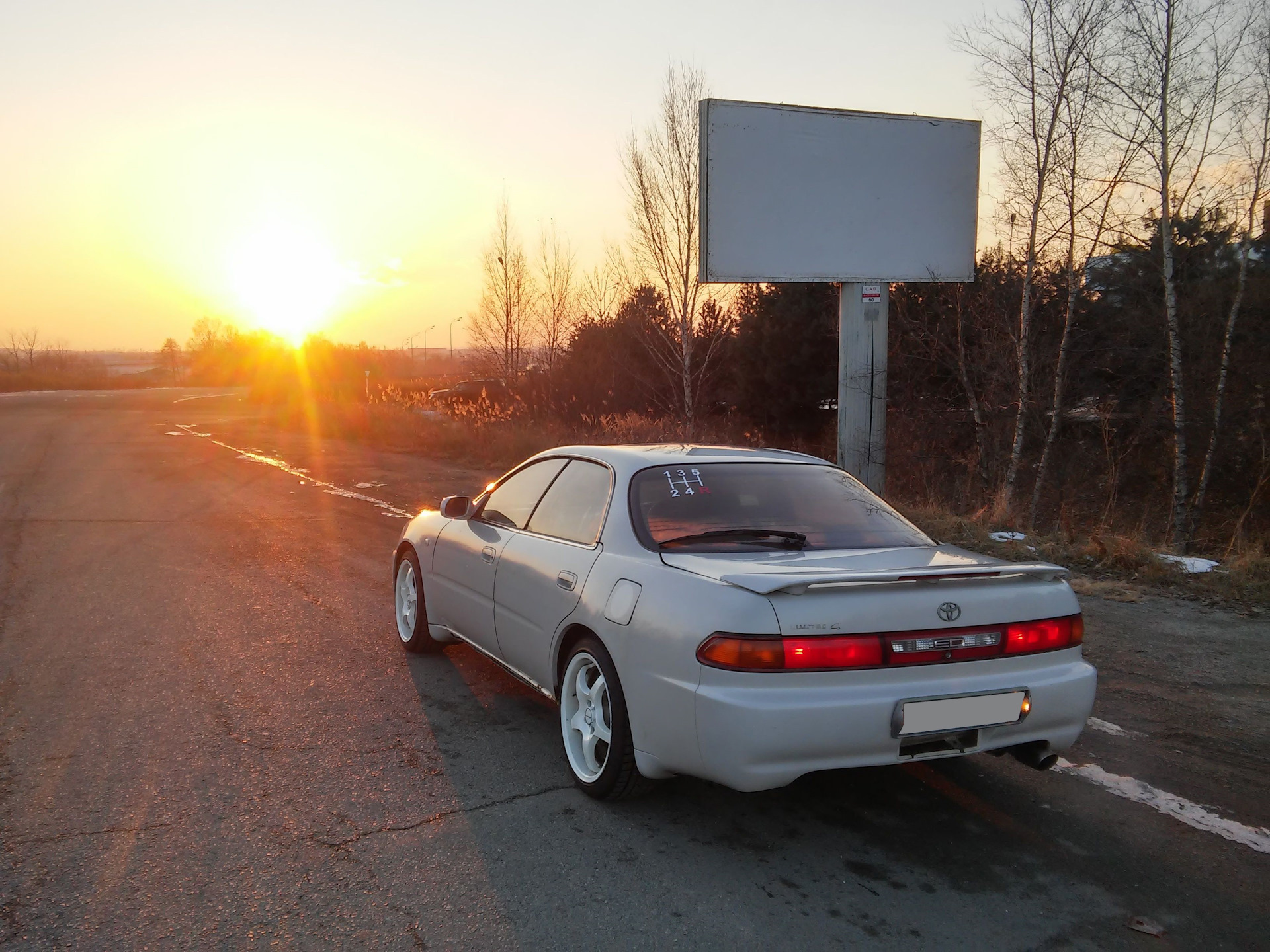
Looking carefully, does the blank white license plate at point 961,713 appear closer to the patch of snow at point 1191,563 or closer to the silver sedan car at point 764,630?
the silver sedan car at point 764,630

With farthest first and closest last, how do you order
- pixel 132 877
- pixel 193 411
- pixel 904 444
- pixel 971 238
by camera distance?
pixel 193 411 → pixel 904 444 → pixel 971 238 → pixel 132 877

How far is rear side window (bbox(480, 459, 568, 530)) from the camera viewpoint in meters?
4.84

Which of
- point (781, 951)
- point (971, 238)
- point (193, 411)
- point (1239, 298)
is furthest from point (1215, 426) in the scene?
point (193, 411)

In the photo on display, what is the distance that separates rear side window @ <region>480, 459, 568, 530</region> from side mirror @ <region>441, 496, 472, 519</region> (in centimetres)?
14

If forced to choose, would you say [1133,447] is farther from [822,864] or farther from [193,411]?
[193,411]

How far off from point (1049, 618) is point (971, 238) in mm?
11620

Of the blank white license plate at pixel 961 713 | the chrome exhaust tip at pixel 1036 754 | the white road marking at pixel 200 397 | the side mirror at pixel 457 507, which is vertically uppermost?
the white road marking at pixel 200 397

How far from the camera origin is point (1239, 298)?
14891mm

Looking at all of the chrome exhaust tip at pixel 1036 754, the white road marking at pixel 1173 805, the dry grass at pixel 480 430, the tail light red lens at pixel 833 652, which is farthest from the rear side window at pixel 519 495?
the dry grass at pixel 480 430

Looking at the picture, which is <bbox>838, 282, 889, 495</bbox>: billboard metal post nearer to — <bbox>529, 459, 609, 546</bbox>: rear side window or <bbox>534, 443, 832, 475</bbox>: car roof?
<bbox>534, 443, 832, 475</bbox>: car roof

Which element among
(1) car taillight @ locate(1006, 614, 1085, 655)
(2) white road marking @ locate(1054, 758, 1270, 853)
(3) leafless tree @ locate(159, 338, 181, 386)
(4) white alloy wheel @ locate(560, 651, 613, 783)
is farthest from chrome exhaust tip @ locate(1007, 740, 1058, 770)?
(3) leafless tree @ locate(159, 338, 181, 386)

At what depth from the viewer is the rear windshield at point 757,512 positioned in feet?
12.9

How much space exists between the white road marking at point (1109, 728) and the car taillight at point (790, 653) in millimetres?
1901

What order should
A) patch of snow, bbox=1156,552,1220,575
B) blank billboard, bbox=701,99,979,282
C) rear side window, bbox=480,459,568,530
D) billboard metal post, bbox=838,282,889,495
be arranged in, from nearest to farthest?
rear side window, bbox=480,459,568,530 < patch of snow, bbox=1156,552,1220,575 < blank billboard, bbox=701,99,979,282 < billboard metal post, bbox=838,282,889,495
